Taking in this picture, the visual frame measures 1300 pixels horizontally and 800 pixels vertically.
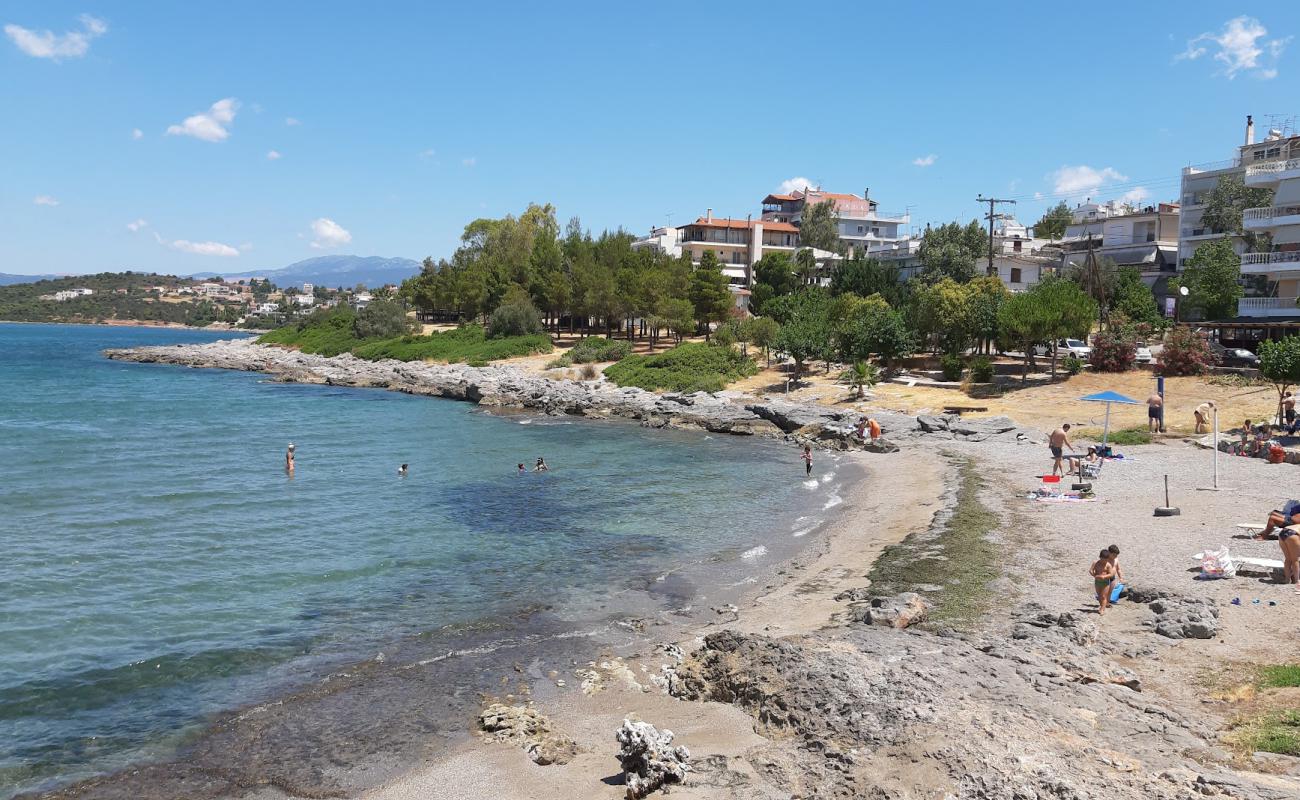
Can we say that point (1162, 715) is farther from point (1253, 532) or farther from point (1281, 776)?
point (1253, 532)

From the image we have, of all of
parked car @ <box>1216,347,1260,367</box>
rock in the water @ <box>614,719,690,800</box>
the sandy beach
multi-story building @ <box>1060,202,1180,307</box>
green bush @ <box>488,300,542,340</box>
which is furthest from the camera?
→ green bush @ <box>488,300,542,340</box>

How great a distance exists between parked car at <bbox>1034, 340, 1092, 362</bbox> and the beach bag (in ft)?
119

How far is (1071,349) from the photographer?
52.0 meters

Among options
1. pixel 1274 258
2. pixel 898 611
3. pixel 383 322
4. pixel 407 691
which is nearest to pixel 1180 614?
pixel 898 611

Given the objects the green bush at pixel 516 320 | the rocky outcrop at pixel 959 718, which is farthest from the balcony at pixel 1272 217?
the green bush at pixel 516 320

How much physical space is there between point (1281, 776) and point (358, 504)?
24398mm

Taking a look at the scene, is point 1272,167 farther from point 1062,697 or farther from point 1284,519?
point 1062,697

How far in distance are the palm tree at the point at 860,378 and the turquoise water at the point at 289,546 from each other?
9102mm

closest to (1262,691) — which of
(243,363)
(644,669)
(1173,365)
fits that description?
(644,669)

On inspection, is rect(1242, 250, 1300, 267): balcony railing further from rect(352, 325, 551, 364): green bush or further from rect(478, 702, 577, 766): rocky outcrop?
rect(478, 702, 577, 766): rocky outcrop

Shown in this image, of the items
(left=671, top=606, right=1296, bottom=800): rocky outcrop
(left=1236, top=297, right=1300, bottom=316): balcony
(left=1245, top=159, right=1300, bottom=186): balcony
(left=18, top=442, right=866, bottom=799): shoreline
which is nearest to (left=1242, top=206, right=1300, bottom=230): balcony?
(left=1245, top=159, right=1300, bottom=186): balcony

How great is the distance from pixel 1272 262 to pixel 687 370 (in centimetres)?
3431

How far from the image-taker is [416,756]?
11125mm

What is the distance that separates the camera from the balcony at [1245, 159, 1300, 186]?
165ft
